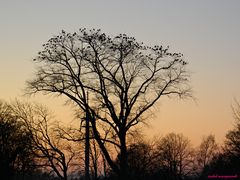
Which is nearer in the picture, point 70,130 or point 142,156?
point 70,130

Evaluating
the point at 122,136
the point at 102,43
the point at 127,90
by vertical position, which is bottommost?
the point at 122,136

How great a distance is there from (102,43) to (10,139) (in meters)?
30.7

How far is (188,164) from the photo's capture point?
119m

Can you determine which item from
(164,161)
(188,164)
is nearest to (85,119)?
(164,161)

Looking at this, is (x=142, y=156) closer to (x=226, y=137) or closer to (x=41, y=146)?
(x=226, y=137)

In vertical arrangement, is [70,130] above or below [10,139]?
below

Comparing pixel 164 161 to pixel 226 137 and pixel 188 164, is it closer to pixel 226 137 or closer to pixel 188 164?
pixel 188 164

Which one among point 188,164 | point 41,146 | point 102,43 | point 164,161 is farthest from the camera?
point 188,164

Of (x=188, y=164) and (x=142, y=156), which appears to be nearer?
(x=142, y=156)

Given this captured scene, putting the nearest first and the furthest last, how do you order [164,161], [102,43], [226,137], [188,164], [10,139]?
1. [102,43]
2. [10,139]
3. [226,137]
4. [164,161]
5. [188,164]

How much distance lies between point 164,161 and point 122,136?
7489 cm

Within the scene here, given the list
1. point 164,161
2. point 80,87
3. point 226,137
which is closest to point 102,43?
point 80,87

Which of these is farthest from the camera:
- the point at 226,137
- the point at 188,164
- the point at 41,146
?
the point at 188,164

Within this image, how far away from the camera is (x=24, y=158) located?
6431cm
